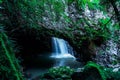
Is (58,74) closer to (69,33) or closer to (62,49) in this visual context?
(69,33)

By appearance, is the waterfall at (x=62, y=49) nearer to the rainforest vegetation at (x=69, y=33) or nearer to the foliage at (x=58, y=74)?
the rainforest vegetation at (x=69, y=33)

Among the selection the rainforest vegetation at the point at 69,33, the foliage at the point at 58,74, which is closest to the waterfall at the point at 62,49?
the rainforest vegetation at the point at 69,33

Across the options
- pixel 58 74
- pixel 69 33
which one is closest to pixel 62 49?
pixel 69 33

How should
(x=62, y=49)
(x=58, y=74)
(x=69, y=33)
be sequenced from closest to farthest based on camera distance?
1. (x=58, y=74)
2. (x=69, y=33)
3. (x=62, y=49)

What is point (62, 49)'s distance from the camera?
49.0ft

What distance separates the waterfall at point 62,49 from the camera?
1472 cm

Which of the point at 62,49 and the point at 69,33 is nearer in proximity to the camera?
the point at 69,33

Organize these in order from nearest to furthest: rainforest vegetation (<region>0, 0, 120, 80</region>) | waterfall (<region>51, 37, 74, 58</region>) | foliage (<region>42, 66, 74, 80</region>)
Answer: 1. foliage (<region>42, 66, 74, 80</region>)
2. rainforest vegetation (<region>0, 0, 120, 80</region>)
3. waterfall (<region>51, 37, 74, 58</region>)

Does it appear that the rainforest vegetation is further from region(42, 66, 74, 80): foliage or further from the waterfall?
the waterfall

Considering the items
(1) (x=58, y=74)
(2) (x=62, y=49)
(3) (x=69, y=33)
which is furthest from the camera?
(2) (x=62, y=49)

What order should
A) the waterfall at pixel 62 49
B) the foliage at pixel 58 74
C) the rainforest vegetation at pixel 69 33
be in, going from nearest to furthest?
the foliage at pixel 58 74 < the rainforest vegetation at pixel 69 33 < the waterfall at pixel 62 49

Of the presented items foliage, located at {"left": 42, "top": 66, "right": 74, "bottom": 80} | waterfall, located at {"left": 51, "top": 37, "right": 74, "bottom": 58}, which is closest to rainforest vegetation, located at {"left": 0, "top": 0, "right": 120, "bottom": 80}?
foliage, located at {"left": 42, "top": 66, "right": 74, "bottom": 80}

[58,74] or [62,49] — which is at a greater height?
[62,49]

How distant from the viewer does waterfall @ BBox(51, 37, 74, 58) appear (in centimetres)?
1472
